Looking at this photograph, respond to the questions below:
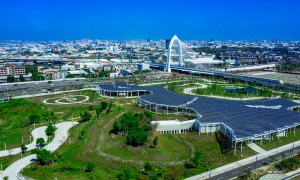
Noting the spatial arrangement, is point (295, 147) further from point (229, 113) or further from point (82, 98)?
point (82, 98)

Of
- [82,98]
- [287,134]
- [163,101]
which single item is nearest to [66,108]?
[82,98]

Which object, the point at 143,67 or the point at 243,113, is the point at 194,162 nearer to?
the point at 243,113

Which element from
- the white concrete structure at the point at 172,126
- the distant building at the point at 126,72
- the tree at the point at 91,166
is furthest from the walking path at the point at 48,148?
the distant building at the point at 126,72

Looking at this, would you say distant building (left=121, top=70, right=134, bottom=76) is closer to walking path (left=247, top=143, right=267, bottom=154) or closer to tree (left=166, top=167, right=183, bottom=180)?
walking path (left=247, top=143, right=267, bottom=154)

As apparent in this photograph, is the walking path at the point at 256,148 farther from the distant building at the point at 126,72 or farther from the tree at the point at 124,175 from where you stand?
the distant building at the point at 126,72

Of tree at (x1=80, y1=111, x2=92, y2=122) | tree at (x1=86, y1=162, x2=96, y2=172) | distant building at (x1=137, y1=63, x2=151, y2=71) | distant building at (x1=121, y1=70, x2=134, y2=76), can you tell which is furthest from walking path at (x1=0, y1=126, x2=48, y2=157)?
distant building at (x1=137, y1=63, x2=151, y2=71)
